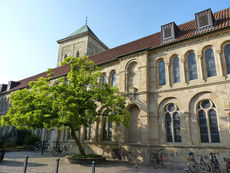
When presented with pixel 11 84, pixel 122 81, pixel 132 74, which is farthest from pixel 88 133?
pixel 11 84

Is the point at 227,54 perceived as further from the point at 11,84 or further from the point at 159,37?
the point at 11,84

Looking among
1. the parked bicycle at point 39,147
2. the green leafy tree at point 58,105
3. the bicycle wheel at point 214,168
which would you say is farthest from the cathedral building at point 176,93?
the parked bicycle at point 39,147

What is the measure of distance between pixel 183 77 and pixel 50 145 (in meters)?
17.7

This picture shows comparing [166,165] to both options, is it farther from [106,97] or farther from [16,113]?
[16,113]

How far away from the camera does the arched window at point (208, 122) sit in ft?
40.3

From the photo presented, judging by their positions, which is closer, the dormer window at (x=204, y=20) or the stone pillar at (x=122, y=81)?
the dormer window at (x=204, y=20)

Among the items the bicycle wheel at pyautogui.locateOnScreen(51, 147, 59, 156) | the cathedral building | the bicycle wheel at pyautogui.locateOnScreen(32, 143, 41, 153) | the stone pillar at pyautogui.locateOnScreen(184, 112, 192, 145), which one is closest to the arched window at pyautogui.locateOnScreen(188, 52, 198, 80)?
the cathedral building

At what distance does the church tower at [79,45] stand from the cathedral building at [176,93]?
17.3 m

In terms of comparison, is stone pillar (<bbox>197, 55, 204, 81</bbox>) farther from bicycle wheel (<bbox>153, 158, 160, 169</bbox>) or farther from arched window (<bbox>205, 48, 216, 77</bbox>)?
bicycle wheel (<bbox>153, 158, 160, 169</bbox>)

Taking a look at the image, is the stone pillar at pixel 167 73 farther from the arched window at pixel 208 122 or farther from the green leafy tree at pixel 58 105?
the green leafy tree at pixel 58 105

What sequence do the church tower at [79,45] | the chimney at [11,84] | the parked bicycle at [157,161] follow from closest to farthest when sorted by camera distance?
the parked bicycle at [157,161]
the church tower at [79,45]
the chimney at [11,84]

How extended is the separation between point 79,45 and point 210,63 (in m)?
27.5

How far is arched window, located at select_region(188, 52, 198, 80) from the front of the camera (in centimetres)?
1434

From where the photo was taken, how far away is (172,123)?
14.1 meters
